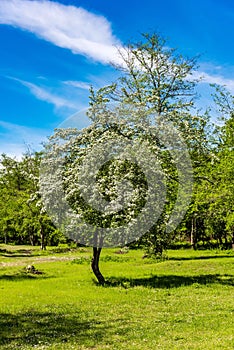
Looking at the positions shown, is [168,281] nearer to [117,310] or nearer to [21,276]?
[117,310]

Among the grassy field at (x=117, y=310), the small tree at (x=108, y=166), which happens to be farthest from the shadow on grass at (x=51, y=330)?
the small tree at (x=108, y=166)

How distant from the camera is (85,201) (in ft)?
72.1

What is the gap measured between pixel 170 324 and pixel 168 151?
44.7ft

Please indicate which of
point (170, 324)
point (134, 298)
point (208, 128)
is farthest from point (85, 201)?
point (208, 128)

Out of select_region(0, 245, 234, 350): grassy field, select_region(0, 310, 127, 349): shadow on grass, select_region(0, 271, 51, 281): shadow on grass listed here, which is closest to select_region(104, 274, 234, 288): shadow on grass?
select_region(0, 245, 234, 350): grassy field

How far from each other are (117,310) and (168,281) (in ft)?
31.0

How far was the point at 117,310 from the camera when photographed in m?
16.1

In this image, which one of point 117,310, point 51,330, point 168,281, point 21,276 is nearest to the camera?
point 51,330

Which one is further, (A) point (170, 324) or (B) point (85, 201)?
(B) point (85, 201)

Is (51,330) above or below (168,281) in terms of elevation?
below

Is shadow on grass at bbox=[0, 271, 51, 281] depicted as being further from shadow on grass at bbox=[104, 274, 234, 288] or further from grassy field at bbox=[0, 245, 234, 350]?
shadow on grass at bbox=[104, 274, 234, 288]

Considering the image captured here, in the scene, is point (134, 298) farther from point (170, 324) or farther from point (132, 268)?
point (132, 268)

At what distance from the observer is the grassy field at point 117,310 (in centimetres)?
1129

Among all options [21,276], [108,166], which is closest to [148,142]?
[108,166]
